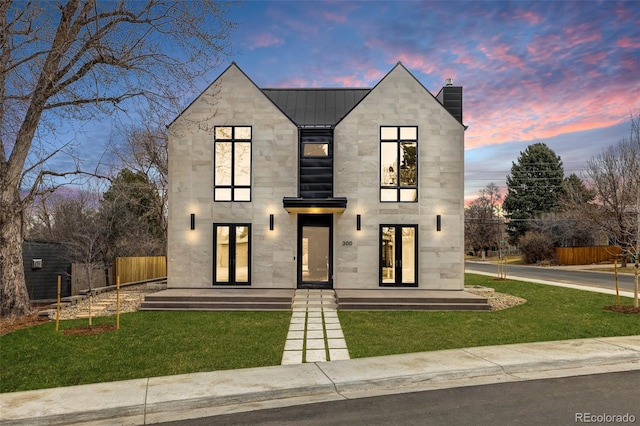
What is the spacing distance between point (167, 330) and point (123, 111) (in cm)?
618

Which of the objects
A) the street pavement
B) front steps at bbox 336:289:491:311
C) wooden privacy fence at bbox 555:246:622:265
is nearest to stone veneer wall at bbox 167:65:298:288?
front steps at bbox 336:289:491:311

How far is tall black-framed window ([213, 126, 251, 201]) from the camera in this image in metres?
16.9

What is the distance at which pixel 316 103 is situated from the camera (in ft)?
64.1

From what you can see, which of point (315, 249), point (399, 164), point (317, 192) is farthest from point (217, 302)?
point (399, 164)

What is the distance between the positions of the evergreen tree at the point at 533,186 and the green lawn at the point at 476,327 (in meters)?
43.1

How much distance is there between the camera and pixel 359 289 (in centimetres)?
1664

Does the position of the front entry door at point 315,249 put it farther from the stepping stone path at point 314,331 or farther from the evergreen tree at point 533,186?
the evergreen tree at point 533,186

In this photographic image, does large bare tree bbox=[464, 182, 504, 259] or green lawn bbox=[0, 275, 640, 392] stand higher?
large bare tree bbox=[464, 182, 504, 259]

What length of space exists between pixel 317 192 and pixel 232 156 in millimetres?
3488

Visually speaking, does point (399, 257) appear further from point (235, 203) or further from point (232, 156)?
point (232, 156)

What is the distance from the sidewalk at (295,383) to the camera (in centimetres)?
578

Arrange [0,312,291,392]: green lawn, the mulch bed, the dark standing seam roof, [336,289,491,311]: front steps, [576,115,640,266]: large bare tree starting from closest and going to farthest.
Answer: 1. [0,312,291,392]: green lawn
2. the mulch bed
3. [336,289,491,311]: front steps
4. the dark standing seam roof
5. [576,115,640,266]: large bare tree

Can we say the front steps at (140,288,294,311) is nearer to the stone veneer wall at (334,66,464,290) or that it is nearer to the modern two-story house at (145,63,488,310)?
the modern two-story house at (145,63,488,310)

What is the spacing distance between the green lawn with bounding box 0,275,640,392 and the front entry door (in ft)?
12.0
